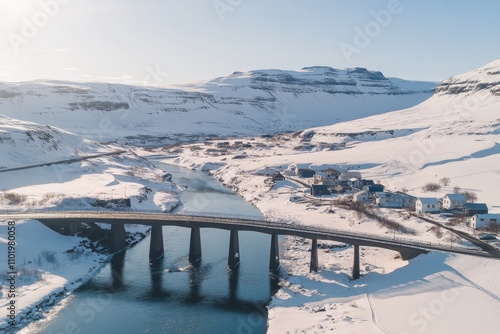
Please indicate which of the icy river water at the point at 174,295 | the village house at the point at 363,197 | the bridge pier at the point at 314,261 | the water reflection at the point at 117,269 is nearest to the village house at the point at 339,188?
the village house at the point at 363,197

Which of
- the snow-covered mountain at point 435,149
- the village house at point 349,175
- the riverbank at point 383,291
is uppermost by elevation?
the snow-covered mountain at point 435,149

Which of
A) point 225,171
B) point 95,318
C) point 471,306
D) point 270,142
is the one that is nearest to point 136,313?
point 95,318

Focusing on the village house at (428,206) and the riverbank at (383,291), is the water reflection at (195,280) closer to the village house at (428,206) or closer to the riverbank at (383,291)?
the riverbank at (383,291)

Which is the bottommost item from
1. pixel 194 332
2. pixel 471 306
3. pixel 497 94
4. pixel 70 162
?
pixel 194 332

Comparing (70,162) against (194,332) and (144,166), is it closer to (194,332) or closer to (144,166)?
(144,166)

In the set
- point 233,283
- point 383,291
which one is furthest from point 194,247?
point 383,291

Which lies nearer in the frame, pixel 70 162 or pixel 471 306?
pixel 471 306

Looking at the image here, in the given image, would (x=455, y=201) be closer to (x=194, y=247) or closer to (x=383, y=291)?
(x=383, y=291)
